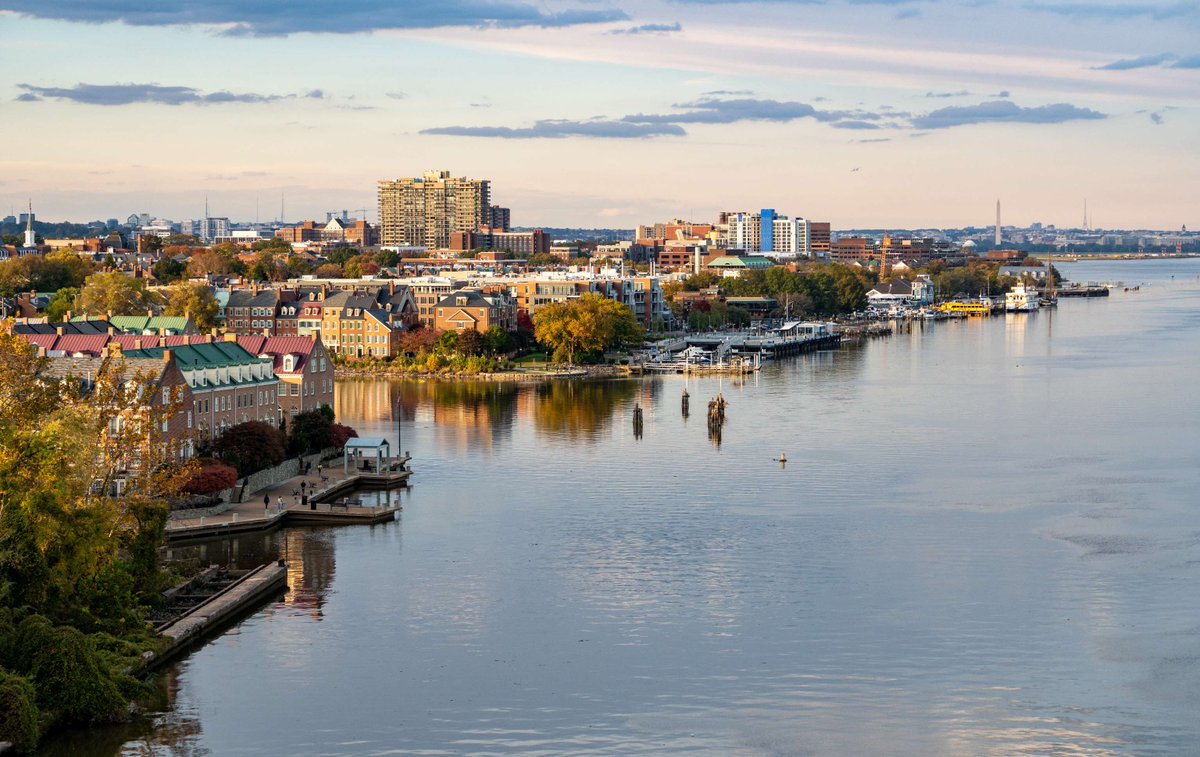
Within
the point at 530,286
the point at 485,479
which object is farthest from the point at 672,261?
the point at 485,479

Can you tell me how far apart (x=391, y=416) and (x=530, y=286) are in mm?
38345

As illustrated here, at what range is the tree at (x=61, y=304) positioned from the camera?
69.3m

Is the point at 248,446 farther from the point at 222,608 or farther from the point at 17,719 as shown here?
the point at 17,719

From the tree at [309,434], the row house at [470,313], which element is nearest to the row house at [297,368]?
the tree at [309,434]

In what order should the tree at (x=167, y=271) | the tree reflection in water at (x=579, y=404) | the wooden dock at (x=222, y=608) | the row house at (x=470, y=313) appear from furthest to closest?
the tree at (x=167, y=271)
the row house at (x=470, y=313)
the tree reflection in water at (x=579, y=404)
the wooden dock at (x=222, y=608)

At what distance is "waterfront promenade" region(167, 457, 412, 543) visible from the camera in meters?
32.6

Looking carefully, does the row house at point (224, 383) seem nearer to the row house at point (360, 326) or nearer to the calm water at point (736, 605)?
the calm water at point (736, 605)

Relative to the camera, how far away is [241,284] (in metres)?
88.8

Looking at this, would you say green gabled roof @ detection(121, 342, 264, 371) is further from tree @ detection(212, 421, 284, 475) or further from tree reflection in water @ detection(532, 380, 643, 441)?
tree reflection in water @ detection(532, 380, 643, 441)

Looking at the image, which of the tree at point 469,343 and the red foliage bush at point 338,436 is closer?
the red foliage bush at point 338,436

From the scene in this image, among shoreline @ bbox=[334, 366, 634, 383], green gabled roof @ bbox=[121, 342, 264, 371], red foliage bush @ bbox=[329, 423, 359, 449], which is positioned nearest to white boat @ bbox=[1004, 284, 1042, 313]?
shoreline @ bbox=[334, 366, 634, 383]

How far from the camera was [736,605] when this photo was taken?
87.9ft

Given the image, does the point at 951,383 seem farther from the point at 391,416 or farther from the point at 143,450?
the point at 143,450

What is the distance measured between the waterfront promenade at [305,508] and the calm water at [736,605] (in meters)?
0.65
